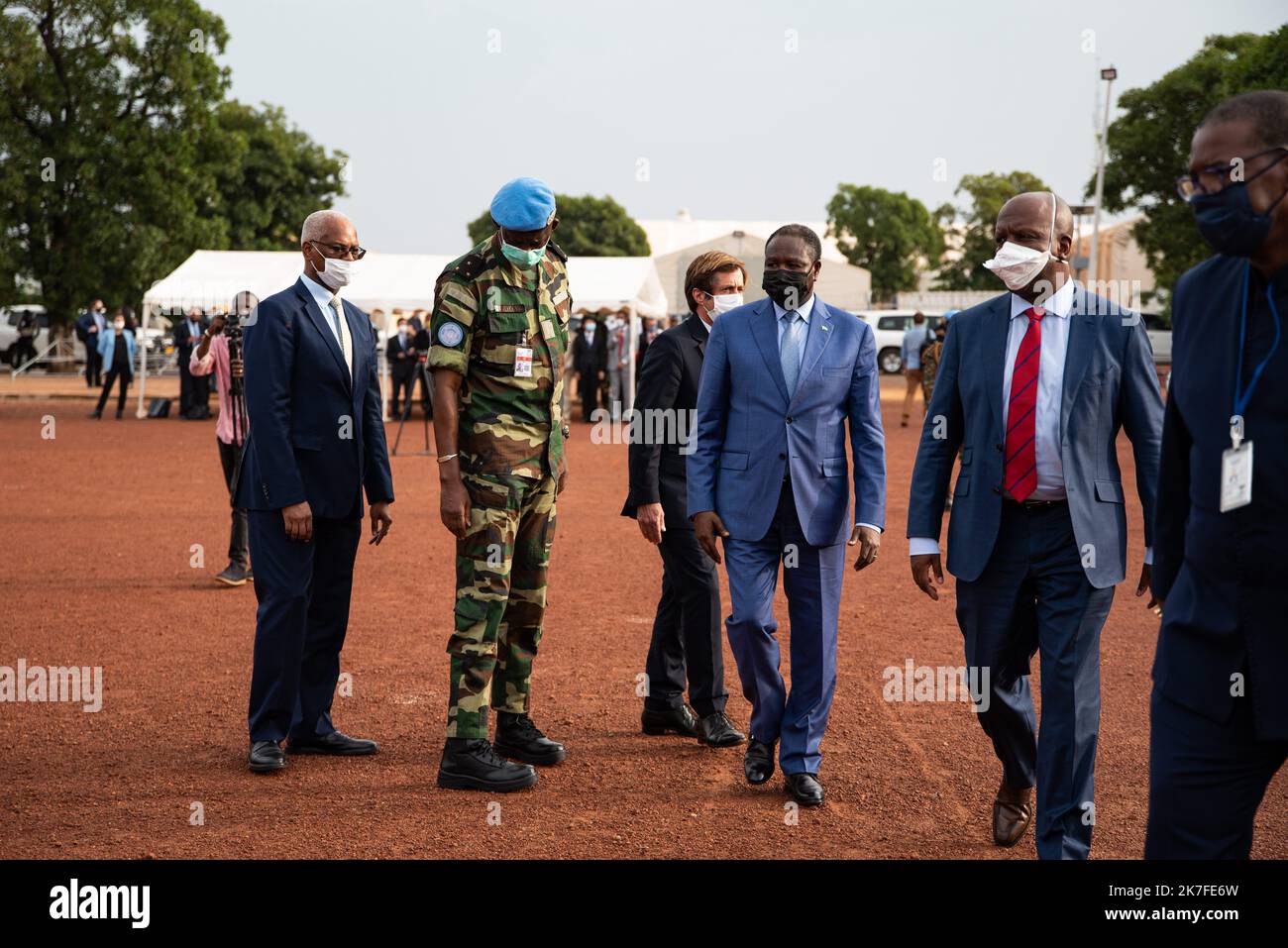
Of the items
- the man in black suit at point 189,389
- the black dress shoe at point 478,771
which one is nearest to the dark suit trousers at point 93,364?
the man in black suit at point 189,389

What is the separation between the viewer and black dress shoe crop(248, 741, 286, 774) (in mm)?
5141

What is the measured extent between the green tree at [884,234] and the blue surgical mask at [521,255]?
78.5 meters

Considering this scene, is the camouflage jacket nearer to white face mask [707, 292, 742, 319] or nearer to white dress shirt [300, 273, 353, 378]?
white dress shirt [300, 273, 353, 378]

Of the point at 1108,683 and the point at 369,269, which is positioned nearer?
the point at 1108,683

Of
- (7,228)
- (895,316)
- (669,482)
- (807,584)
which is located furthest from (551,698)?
(895,316)

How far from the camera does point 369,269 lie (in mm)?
27500

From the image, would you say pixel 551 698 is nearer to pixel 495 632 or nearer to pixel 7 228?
pixel 495 632

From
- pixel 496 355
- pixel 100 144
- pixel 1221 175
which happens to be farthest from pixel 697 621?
pixel 100 144

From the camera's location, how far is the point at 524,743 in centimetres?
532

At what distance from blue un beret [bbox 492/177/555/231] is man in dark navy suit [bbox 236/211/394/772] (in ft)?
2.90

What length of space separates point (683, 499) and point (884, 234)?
78.3m

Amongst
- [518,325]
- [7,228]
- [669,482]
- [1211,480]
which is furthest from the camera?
[7,228]

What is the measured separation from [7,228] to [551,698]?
3440cm

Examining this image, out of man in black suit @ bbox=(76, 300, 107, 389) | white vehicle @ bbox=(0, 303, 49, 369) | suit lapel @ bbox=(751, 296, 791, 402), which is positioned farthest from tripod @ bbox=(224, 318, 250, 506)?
white vehicle @ bbox=(0, 303, 49, 369)
